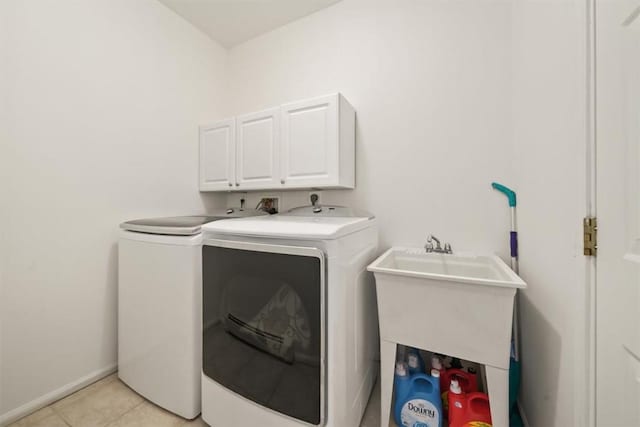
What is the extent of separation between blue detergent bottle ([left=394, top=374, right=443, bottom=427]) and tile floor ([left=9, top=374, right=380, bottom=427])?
16 centimetres

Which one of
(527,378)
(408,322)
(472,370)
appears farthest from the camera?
(472,370)

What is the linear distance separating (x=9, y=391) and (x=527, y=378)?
267 cm

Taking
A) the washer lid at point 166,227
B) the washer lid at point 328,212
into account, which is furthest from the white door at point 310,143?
the washer lid at point 166,227

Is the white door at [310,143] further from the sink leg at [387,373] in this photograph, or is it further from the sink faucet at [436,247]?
the sink leg at [387,373]

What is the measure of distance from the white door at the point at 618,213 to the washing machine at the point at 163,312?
156cm

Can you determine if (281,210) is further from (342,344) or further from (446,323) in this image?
(446,323)

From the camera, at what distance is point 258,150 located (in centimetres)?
184

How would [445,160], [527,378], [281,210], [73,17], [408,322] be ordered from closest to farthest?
[408,322]
[527,378]
[73,17]
[445,160]
[281,210]

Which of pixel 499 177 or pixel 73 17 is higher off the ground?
pixel 73 17

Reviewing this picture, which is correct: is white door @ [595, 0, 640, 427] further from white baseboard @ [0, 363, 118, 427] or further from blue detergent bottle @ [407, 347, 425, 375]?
white baseboard @ [0, 363, 118, 427]

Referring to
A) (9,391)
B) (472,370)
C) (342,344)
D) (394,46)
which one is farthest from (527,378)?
(9,391)

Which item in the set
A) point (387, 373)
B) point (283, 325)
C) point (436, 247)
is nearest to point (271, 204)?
point (283, 325)

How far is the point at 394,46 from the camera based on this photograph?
65.9 inches

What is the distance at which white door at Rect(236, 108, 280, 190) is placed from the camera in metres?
1.76
